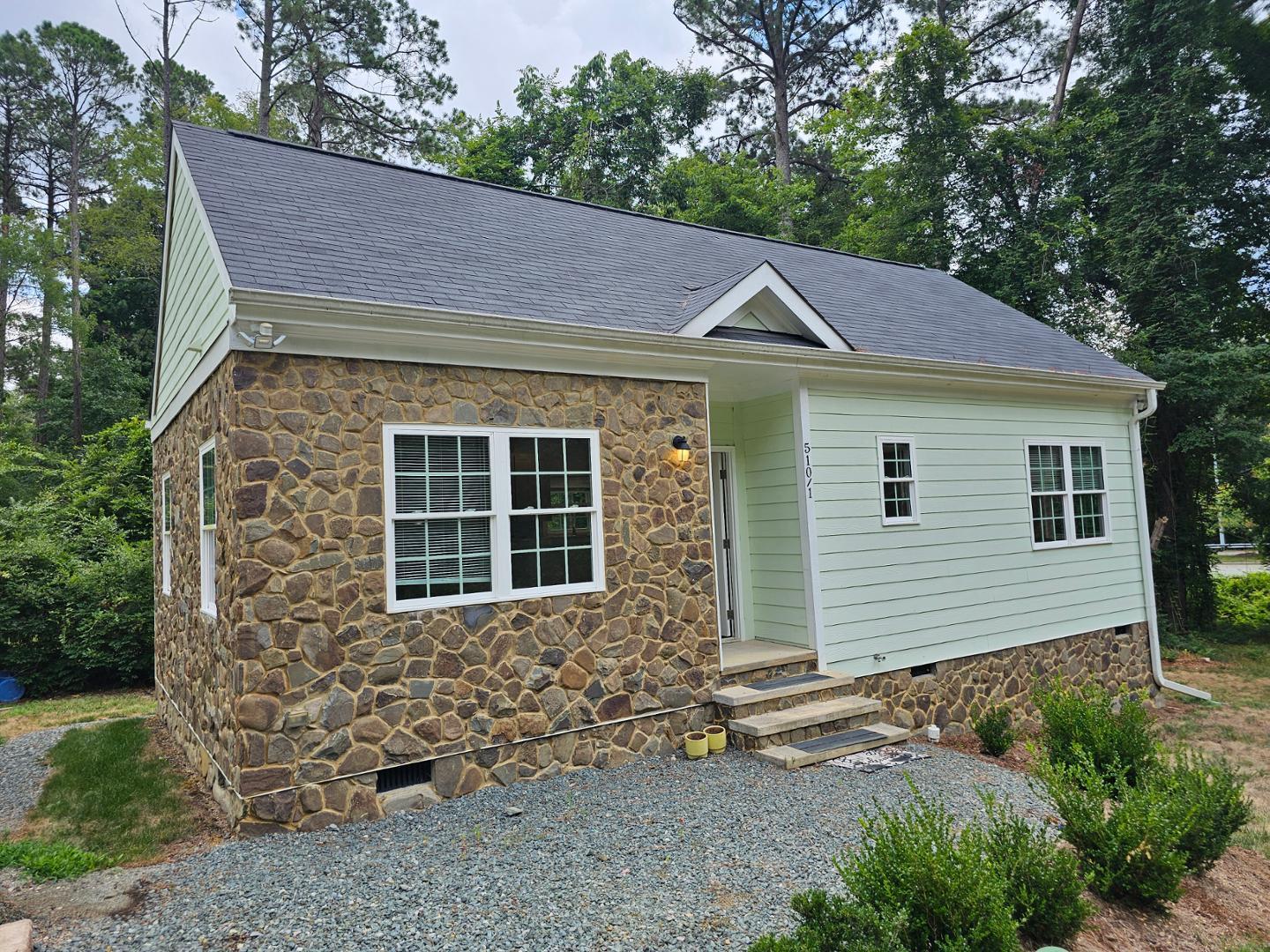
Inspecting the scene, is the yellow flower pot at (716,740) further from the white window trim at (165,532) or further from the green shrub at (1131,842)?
the white window trim at (165,532)

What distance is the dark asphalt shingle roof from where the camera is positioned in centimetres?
591

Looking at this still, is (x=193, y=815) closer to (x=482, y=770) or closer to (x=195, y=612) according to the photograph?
(x=195, y=612)

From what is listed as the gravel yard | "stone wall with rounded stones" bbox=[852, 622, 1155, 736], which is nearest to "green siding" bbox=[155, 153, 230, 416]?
the gravel yard

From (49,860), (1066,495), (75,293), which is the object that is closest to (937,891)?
(49,860)

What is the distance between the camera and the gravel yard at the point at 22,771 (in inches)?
231

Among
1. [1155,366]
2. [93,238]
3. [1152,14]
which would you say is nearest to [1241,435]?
[1155,366]

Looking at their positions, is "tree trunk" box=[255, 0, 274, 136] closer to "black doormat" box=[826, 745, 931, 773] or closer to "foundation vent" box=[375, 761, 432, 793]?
"foundation vent" box=[375, 761, 432, 793]

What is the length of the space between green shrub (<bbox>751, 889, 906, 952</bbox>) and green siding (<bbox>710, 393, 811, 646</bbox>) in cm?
445

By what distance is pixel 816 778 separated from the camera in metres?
5.55

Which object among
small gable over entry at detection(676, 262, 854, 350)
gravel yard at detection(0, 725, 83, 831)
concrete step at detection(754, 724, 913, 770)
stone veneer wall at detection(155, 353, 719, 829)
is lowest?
gravel yard at detection(0, 725, 83, 831)

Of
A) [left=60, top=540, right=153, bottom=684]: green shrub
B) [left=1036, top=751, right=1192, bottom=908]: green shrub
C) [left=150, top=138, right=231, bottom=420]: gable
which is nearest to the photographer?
[left=1036, top=751, right=1192, bottom=908]: green shrub

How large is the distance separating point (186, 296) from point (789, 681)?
6.98 meters

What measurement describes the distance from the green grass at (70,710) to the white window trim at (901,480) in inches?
361

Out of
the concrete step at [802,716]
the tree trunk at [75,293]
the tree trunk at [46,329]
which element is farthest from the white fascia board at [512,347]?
the tree trunk at [46,329]
